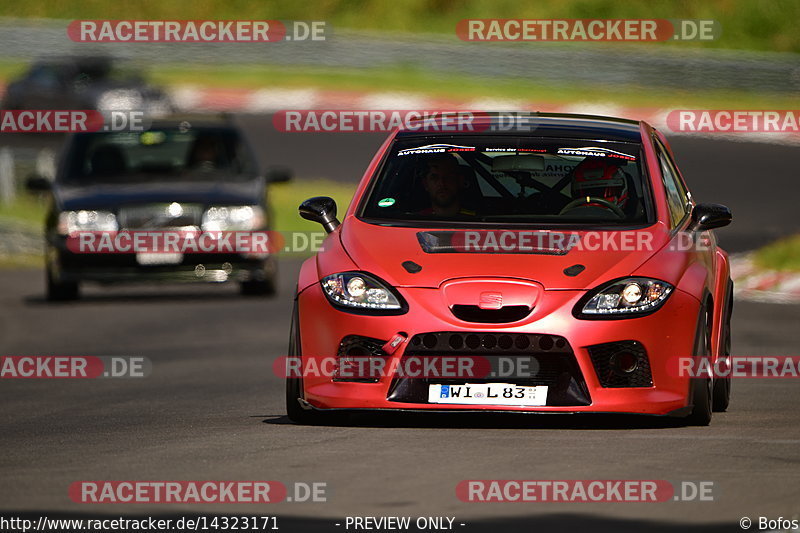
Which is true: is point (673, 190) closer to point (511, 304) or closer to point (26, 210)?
point (511, 304)

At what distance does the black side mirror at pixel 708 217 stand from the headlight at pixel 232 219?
915 centimetres

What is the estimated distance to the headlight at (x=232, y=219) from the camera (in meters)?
18.6

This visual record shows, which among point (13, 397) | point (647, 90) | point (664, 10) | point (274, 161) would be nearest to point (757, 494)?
point (13, 397)

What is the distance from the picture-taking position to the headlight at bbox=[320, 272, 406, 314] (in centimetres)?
918

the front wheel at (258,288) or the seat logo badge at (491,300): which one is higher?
the seat logo badge at (491,300)

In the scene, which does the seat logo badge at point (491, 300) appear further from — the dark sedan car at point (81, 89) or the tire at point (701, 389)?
the dark sedan car at point (81, 89)

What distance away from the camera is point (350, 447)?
8711 millimetres

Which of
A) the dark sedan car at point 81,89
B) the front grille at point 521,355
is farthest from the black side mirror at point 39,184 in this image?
the dark sedan car at point 81,89

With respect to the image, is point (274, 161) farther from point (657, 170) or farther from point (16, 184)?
point (657, 170)

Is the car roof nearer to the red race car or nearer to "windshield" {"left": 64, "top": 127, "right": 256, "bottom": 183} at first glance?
the red race car

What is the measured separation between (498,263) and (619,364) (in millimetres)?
742

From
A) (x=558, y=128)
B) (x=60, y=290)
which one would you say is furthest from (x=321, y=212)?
(x=60, y=290)

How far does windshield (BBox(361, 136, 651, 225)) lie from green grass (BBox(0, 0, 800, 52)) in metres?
32.9

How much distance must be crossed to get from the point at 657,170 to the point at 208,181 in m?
9.52
